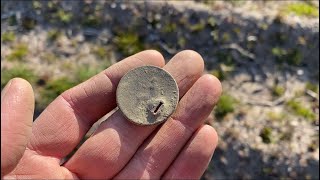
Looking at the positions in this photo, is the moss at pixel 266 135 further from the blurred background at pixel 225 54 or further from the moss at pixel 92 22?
the moss at pixel 92 22

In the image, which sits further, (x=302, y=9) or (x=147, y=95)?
(x=302, y=9)

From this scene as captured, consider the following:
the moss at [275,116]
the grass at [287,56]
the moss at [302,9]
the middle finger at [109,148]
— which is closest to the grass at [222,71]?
the grass at [287,56]

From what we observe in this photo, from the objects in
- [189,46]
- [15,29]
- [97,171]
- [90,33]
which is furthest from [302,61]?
[15,29]

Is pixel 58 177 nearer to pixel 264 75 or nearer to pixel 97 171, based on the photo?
pixel 97 171

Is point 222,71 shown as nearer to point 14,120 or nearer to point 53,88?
point 53,88

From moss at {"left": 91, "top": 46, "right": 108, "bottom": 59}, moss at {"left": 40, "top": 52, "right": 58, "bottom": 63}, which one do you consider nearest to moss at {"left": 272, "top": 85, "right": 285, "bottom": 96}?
moss at {"left": 91, "top": 46, "right": 108, "bottom": 59}

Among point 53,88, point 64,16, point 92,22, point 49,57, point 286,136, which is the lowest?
point 286,136

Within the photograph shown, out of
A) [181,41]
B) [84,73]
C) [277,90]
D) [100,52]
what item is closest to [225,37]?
[181,41]

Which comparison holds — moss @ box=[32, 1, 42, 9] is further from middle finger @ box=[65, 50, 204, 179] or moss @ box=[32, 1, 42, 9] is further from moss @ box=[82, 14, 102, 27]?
middle finger @ box=[65, 50, 204, 179]
